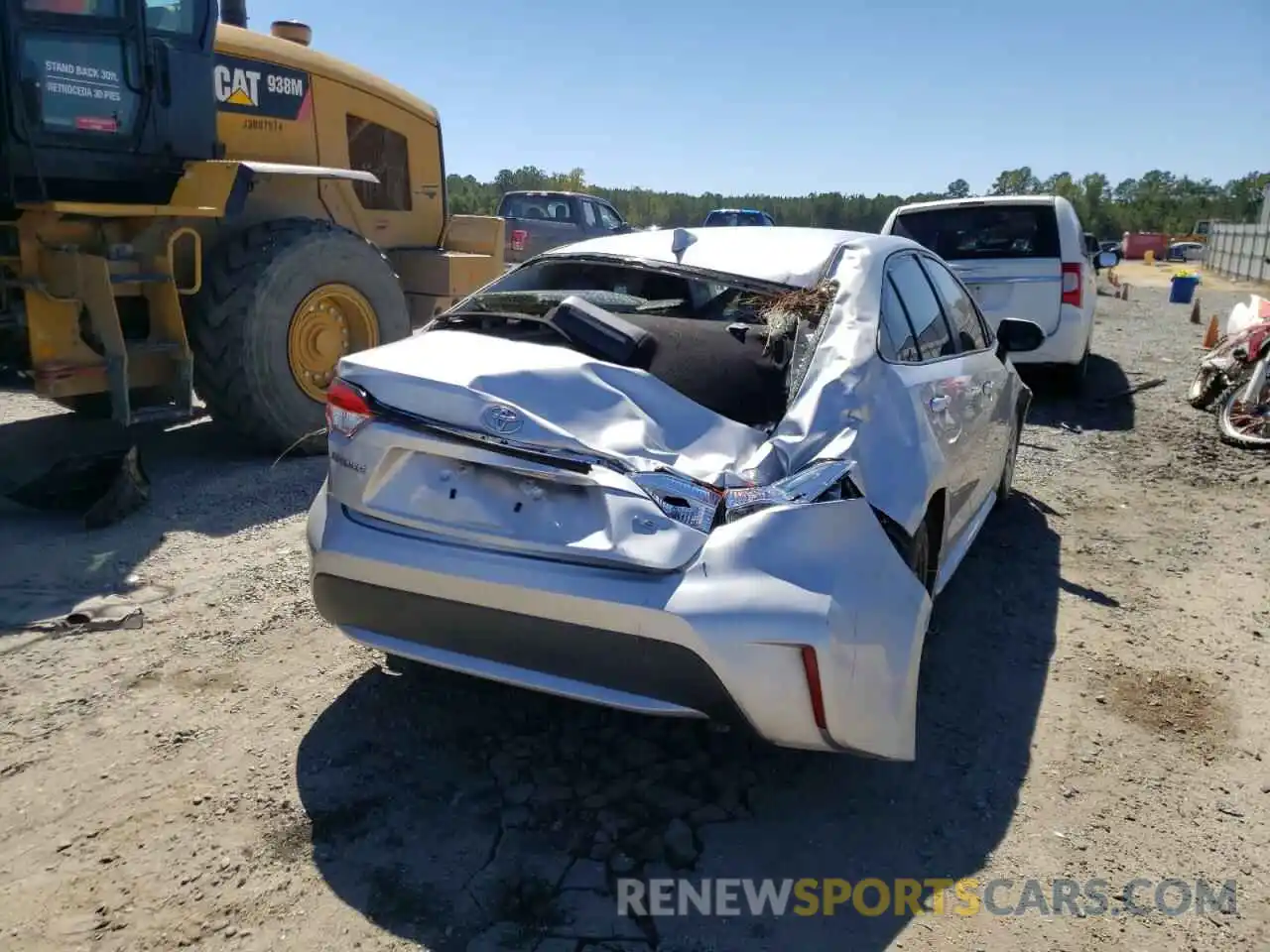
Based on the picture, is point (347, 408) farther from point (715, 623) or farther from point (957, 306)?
point (957, 306)


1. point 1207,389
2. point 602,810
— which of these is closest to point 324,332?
point 602,810

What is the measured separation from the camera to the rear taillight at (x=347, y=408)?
2850 mm

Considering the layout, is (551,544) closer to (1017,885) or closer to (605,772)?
(605,772)

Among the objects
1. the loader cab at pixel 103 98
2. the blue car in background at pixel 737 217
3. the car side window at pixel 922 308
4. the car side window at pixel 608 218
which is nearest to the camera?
the car side window at pixel 922 308

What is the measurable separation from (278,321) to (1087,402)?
714 cm

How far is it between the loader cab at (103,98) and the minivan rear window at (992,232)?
5876 millimetres

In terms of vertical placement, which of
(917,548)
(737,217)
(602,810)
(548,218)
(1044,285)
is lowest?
(602,810)

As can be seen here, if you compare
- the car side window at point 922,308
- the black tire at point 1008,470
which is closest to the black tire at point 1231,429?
the black tire at point 1008,470

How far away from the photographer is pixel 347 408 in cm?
288

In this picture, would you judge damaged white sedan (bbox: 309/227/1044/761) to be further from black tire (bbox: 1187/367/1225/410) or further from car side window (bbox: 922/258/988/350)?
black tire (bbox: 1187/367/1225/410)

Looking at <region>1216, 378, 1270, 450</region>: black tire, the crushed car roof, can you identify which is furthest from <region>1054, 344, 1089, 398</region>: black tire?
the crushed car roof

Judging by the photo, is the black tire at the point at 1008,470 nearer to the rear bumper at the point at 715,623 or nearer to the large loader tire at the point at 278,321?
the rear bumper at the point at 715,623

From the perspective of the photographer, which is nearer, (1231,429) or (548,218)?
(1231,429)

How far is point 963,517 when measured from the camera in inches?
161
